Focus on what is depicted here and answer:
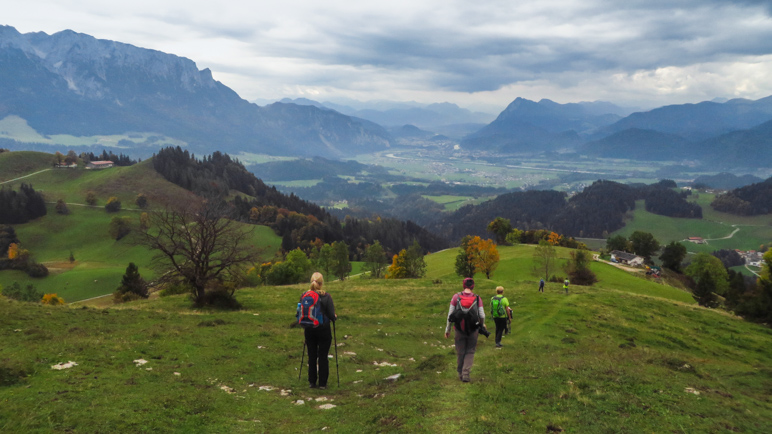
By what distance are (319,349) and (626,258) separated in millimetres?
96819

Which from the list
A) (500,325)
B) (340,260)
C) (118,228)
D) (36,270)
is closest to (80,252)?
(118,228)

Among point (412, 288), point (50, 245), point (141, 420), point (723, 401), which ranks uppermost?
point (141, 420)

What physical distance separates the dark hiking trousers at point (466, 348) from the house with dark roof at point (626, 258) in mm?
90367

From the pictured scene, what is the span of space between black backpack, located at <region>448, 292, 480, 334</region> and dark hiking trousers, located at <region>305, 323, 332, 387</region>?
4.34 m

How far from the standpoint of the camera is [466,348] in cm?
1309

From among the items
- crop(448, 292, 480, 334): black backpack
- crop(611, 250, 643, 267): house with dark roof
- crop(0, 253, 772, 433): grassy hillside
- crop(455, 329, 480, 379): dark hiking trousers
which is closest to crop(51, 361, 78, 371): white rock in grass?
crop(0, 253, 772, 433): grassy hillside

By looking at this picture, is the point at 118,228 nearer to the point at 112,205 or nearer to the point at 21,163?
the point at 112,205

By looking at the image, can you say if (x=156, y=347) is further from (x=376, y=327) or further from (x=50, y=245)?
(x=50, y=245)

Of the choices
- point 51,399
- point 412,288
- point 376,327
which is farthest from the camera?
point 412,288

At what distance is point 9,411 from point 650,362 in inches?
849

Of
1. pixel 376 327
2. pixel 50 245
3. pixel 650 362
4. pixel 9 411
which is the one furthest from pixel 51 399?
pixel 50 245

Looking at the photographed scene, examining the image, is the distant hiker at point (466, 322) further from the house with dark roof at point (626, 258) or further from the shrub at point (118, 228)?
the shrub at point (118, 228)

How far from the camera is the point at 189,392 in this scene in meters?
11.5

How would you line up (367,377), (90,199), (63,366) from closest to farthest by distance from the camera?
(63,366) → (367,377) → (90,199)
